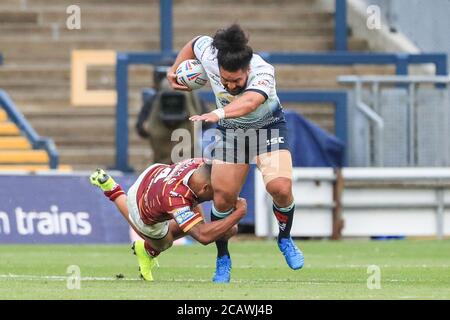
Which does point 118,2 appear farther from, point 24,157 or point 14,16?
point 24,157

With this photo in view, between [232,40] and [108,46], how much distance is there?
14.3 metres

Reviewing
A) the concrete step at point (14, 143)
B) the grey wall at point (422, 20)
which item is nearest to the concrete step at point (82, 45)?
the grey wall at point (422, 20)

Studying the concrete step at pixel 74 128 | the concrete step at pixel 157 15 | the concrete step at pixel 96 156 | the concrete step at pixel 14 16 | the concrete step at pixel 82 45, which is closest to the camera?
the concrete step at pixel 96 156

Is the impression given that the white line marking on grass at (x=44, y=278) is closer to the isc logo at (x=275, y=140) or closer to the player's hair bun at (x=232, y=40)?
the isc logo at (x=275, y=140)

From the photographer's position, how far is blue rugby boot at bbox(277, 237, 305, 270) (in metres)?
12.6

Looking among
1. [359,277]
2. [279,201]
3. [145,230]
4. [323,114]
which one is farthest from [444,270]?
[323,114]

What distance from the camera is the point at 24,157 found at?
73.5 feet

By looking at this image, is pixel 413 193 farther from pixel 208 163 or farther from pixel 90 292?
pixel 90 292

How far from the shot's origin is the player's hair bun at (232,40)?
12188 mm

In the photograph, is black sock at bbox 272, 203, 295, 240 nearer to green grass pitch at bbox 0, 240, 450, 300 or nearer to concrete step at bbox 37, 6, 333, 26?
green grass pitch at bbox 0, 240, 450, 300

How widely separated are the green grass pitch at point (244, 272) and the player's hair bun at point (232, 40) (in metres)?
1.82

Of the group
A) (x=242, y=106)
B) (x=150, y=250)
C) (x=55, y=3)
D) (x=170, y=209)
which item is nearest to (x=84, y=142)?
(x=55, y=3)

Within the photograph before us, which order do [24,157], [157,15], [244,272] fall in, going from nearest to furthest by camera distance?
[244,272] < [24,157] < [157,15]

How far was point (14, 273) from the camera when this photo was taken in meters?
13.5
